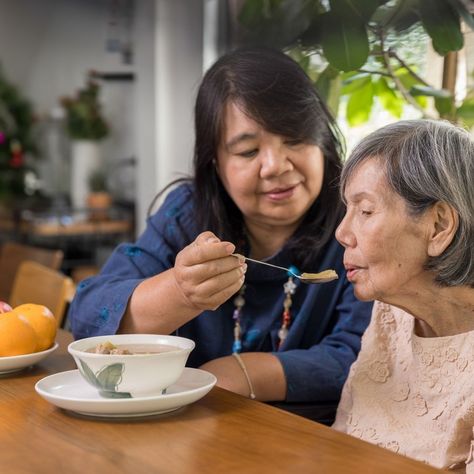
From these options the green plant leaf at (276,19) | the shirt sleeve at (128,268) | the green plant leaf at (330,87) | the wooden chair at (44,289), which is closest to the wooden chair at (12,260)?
the wooden chair at (44,289)

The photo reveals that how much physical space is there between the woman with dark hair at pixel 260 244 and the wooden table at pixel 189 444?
0.39 m

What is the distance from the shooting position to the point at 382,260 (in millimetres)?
1290

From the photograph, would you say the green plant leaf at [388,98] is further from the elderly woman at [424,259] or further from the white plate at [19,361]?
the white plate at [19,361]

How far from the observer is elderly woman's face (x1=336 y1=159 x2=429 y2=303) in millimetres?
1271

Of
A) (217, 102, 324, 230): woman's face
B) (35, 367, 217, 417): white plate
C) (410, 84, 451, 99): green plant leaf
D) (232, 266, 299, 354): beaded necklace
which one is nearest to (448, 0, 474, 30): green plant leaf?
(410, 84, 451, 99): green plant leaf

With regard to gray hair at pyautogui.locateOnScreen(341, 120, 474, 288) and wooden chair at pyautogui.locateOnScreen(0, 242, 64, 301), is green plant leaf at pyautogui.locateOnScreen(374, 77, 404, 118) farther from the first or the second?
wooden chair at pyautogui.locateOnScreen(0, 242, 64, 301)

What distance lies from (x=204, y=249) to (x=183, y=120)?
337 cm

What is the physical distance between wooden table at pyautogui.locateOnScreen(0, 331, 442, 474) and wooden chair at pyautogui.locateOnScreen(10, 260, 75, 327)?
0.91 metres

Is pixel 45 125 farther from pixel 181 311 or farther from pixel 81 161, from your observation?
pixel 181 311

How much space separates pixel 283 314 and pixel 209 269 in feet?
1.68

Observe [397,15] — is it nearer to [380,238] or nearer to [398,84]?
[398,84]

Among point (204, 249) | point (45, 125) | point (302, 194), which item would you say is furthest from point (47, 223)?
point (204, 249)

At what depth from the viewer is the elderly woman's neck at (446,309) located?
128 centimetres

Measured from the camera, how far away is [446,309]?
1.30 metres
